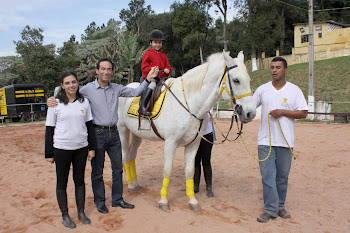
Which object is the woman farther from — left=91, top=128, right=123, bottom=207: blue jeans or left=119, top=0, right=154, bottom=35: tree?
left=119, top=0, right=154, bottom=35: tree


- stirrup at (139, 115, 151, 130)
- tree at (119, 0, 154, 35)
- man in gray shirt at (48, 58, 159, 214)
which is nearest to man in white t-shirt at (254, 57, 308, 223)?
stirrup at (139, 115, 151, 130)

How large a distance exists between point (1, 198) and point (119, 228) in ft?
7.23

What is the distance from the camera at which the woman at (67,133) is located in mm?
3078

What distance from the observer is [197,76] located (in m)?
3.62

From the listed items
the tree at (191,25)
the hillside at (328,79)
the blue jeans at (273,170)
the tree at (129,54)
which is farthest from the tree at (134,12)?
the blue jeans at (273,170)

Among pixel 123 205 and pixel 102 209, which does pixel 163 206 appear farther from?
pixel 102 209

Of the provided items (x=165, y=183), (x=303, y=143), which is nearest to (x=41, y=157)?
(x=165, y=183)

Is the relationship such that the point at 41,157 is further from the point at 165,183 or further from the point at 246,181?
the point at 246,181

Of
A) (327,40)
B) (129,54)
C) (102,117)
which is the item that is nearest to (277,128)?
(102,117)

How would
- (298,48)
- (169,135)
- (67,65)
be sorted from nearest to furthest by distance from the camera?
1. (169,135)
2. (67,65)
3. (298,48)

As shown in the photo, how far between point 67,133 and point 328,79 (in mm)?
21951

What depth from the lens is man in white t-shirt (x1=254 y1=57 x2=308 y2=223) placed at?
334 centimetres

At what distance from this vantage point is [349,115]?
11.3 m

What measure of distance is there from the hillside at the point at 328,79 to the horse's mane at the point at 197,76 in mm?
13483
